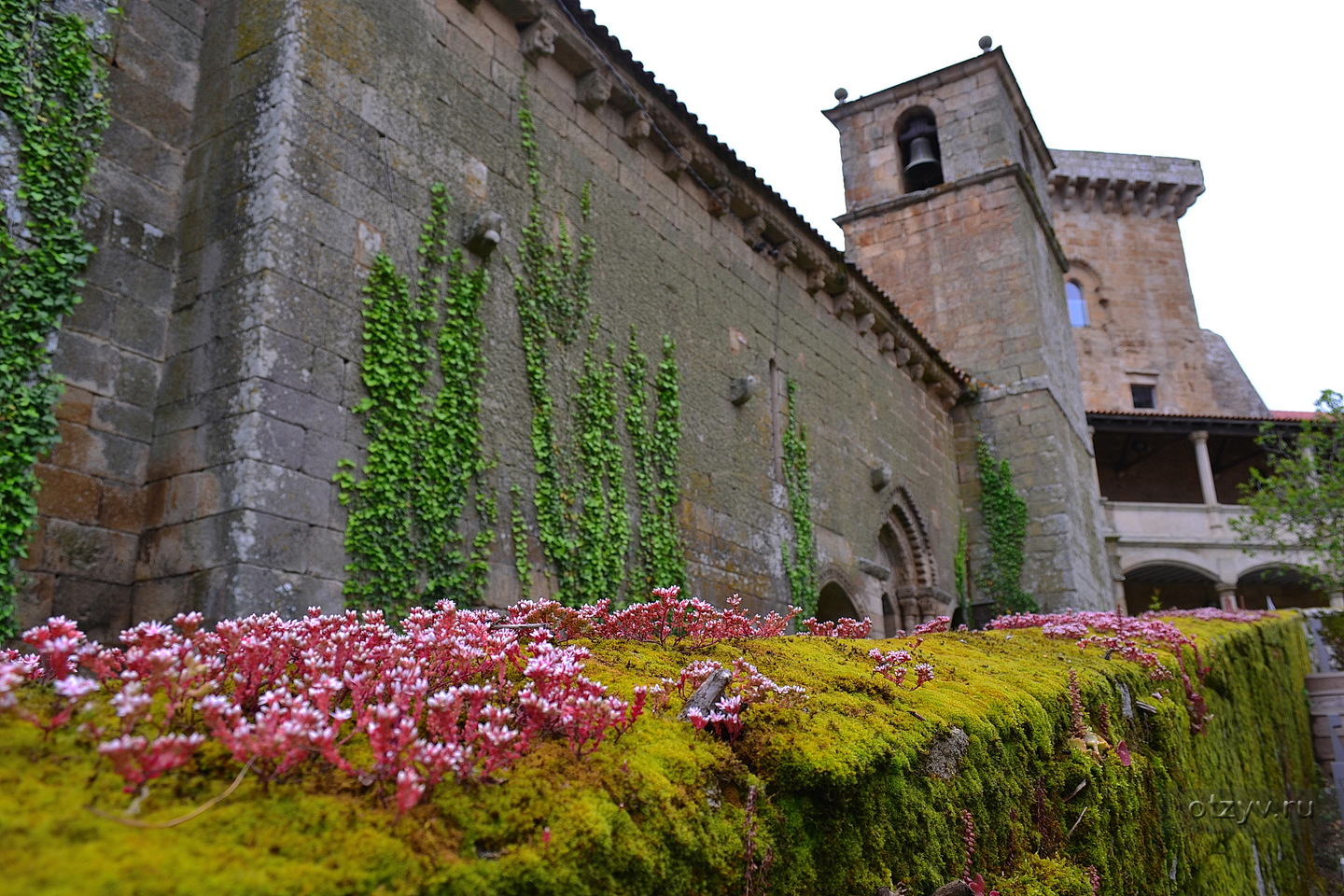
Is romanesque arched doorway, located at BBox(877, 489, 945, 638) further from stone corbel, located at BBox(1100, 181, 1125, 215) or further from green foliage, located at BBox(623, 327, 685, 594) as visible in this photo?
stone corbel, located at BBox(1100, 181, 1125, 215)

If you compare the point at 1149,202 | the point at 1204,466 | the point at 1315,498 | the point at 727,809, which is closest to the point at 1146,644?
the point at 727,809

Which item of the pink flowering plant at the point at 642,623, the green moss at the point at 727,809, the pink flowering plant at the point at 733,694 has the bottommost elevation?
the green moss at the point at 727,809

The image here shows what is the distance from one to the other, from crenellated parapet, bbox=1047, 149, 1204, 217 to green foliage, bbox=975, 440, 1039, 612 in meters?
19.5

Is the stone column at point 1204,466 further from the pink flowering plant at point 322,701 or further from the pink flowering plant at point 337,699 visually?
the pink flowering plant at point 322,701

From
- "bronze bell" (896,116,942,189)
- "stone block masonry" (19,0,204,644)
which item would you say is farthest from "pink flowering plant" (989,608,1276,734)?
"bronze bell" (896,116,942,189)

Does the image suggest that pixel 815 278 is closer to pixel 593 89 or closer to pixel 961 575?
pixel 593 89

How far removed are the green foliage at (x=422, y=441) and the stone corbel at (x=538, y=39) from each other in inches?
71.3

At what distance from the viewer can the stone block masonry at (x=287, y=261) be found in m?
4.80

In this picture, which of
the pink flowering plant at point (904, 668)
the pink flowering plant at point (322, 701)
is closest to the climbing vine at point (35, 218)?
the pink flowering plant at point (322, 701)

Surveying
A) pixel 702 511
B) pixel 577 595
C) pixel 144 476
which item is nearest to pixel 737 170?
pixel 702 511

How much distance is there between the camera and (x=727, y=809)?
1.74 meters

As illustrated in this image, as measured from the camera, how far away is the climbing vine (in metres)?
4.47

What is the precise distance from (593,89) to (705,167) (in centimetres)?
182

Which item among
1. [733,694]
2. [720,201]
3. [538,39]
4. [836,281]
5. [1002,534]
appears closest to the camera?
[733,694]
